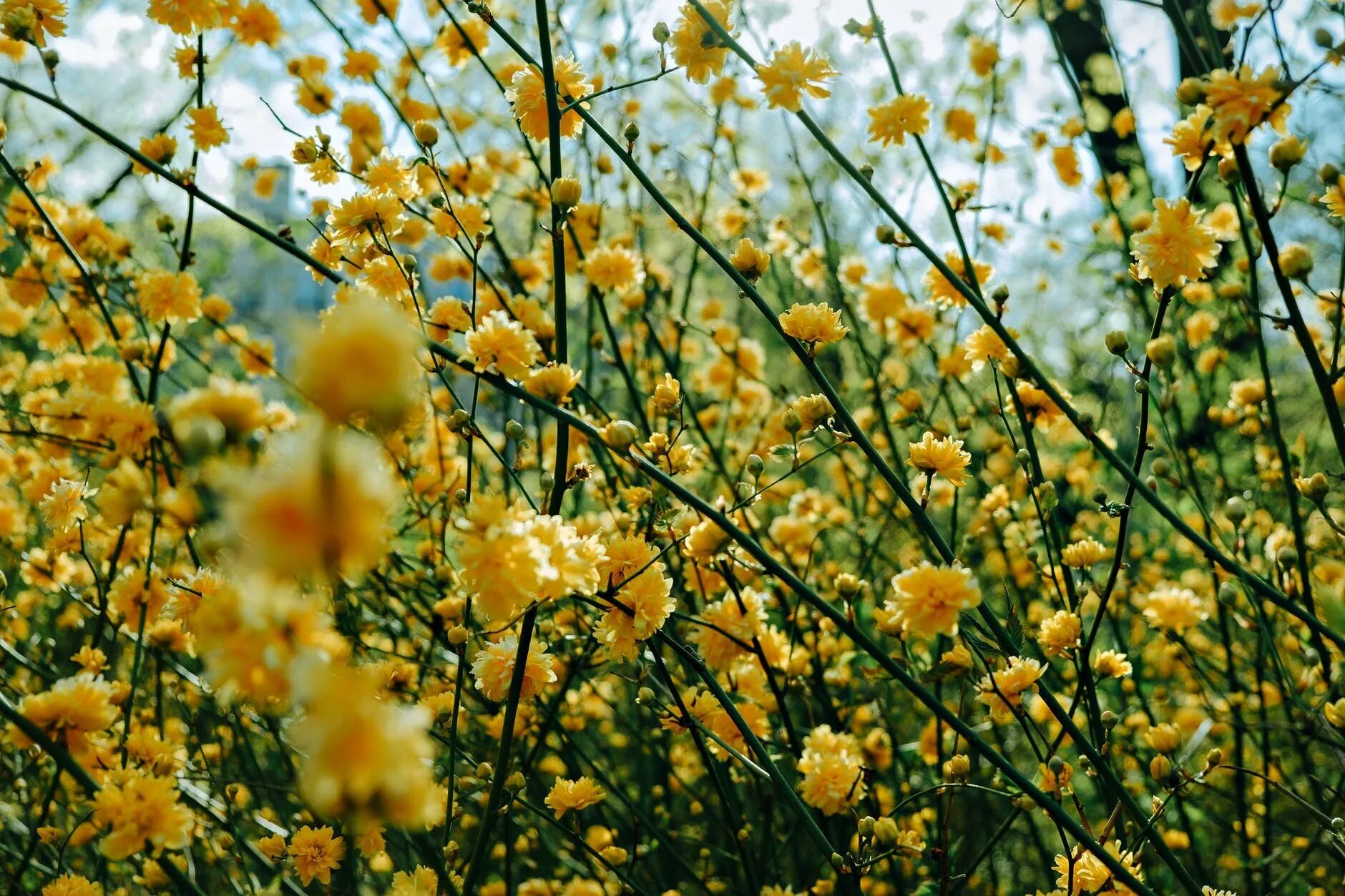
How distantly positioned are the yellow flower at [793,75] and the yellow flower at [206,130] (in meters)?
1.39

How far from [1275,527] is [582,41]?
306 centimetres

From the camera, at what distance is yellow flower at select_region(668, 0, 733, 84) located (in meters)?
1.60

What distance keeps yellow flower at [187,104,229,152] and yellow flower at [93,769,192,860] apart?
1649mm

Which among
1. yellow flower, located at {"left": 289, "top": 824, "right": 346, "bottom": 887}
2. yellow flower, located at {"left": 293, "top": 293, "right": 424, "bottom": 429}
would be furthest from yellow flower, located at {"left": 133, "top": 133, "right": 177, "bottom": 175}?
yellow flower, located at {"left": 293, "top": 293, "right": 424, "bottom": 429}

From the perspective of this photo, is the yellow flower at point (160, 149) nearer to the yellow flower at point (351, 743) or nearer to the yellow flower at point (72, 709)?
the yellow flower at point (72, 709)

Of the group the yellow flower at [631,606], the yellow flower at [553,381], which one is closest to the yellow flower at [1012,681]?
the yellow flower at [631,606]

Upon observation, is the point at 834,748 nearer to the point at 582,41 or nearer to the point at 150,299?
the point at 150,299

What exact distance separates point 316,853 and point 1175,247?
5.69 feet

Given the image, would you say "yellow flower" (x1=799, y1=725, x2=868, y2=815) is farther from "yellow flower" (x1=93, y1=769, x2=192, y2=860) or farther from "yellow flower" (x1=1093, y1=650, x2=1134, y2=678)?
"yellow flower" (x1=93, y1=769, x2=192, y2=860)

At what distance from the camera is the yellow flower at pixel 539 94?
5.38 feet

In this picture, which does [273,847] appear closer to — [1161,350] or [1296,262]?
[1161,350]

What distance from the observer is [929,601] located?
1293 millimetres

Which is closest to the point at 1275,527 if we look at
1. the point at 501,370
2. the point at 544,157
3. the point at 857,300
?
the point at 857,300

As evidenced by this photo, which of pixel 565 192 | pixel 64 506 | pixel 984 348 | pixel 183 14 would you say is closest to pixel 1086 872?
pixel 984 348
